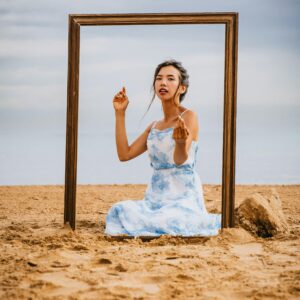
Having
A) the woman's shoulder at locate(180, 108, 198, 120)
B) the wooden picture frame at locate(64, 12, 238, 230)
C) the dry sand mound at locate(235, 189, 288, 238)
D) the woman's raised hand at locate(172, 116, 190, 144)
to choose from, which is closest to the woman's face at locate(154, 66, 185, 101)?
the woman's shoulder at locate(180, 108, 198, 120)

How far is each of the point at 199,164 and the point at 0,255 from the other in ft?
6.06

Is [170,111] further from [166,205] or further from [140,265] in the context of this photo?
[140,265]

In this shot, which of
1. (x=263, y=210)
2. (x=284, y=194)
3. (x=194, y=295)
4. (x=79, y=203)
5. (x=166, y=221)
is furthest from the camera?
(x=284, y=194)

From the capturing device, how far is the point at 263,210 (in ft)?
15.5

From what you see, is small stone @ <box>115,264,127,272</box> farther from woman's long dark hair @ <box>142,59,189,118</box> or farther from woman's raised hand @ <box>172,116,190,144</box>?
woman's long dark hair @ <box>142,59,189,118</box>

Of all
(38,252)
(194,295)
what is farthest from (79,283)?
(38,252)

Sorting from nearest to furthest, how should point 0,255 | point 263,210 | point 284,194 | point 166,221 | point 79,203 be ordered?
point 0,255 → point 166,221 → point 263,210 → point 79,203 → point 284,194

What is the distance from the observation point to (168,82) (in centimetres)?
460

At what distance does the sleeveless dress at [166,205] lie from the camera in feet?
14.2

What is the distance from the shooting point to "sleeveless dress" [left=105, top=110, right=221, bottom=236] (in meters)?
4.34

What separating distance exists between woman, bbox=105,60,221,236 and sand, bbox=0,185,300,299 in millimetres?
191

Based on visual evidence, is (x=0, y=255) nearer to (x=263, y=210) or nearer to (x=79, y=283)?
(x=79, y=283)

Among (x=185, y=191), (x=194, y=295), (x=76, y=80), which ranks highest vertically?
(x=76, y=80)

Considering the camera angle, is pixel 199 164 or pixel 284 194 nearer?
pixel 199 164
